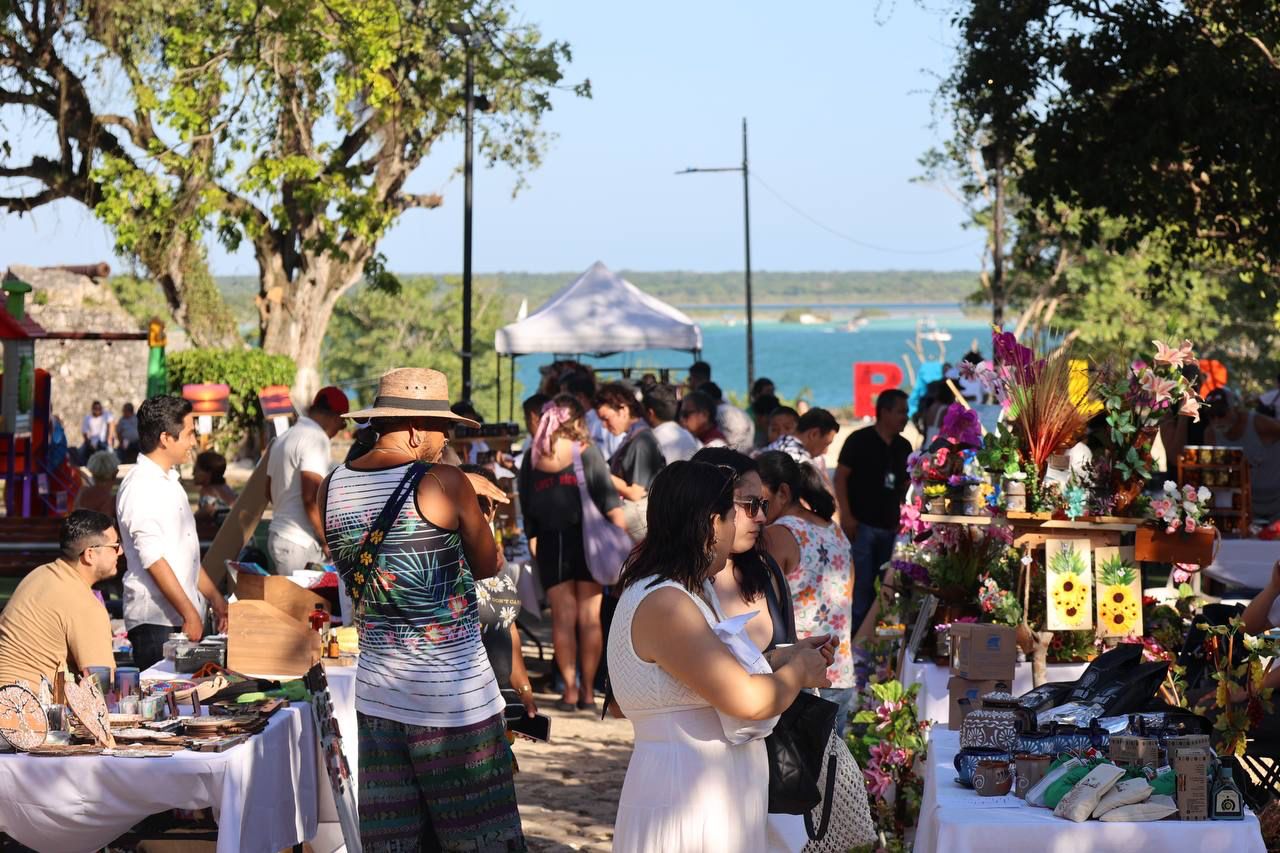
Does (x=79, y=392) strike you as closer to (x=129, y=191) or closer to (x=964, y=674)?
(x=129, y=191)

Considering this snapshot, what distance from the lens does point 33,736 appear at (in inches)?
192

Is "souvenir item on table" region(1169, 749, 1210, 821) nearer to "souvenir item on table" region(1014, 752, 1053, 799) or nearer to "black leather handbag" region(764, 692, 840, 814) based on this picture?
"souvenir item on table" region(1014, 752, 1053, 799)

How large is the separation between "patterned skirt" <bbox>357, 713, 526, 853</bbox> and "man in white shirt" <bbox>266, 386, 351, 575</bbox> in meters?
3.43

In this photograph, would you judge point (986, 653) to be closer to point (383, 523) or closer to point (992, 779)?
point (992, 779)

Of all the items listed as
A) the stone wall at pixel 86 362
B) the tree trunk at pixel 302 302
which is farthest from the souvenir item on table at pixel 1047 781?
the stone wall at pixel 86 362

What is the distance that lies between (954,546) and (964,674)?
Result: 1.28m

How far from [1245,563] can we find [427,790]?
6355 mm

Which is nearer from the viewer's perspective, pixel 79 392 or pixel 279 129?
pixel 279 129

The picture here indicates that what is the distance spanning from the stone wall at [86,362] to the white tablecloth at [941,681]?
2979 cm

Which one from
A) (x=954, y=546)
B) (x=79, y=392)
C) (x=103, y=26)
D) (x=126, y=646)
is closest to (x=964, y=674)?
(x=954, y=546)

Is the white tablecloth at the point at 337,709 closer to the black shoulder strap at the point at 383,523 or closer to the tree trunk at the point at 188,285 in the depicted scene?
the black shoulder strap at the point at 383,523

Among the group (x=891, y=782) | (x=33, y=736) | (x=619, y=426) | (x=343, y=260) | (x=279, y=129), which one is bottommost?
(x=891, y=782)

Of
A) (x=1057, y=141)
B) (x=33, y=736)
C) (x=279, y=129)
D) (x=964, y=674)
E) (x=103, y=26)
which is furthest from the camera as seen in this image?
(x=279, y=129)

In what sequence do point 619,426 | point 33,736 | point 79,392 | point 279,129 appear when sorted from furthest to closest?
point 79,392, point 279,129, point 619,426, point 33,736
